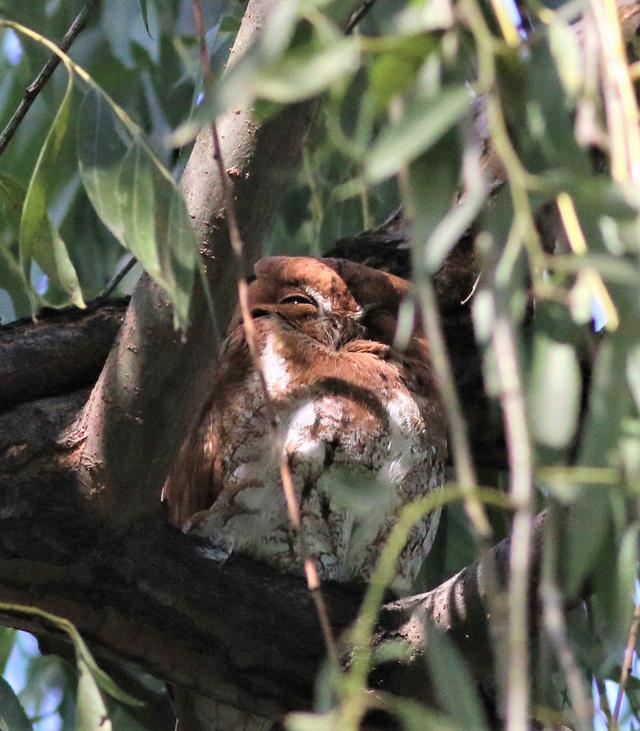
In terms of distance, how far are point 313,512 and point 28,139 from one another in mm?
1180

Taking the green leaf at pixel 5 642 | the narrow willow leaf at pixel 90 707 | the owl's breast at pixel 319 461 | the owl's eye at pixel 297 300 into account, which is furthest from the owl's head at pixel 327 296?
the narrow willow leaf at pixel 90 707

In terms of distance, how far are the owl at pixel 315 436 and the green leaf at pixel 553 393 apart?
4.01 ft

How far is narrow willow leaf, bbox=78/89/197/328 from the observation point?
1183mm

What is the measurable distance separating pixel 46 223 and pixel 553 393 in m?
0.83

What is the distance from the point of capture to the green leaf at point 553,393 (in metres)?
0.79

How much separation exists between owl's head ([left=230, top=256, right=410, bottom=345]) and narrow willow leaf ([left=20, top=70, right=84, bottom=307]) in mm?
945

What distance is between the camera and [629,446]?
0.86 m

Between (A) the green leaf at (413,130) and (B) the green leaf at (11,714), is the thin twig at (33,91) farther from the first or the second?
(A) the green leaf at (413,130)

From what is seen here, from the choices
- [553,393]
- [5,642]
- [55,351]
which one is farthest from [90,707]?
[5,642]

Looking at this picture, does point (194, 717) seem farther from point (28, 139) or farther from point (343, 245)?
point (28, 139)

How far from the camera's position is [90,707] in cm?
115

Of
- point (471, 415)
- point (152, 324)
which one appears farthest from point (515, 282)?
→ point (471, 415)

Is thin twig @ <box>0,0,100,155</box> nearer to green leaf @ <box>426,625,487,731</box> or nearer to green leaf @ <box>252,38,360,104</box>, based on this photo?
green leaf @ <box>252,38,360,104</box>

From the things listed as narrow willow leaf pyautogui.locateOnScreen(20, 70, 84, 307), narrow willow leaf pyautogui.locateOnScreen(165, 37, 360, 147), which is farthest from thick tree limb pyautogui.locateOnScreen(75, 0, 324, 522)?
narrow willow leaf pyautogui.locateOnScreen(165, 37, 360, 147)
